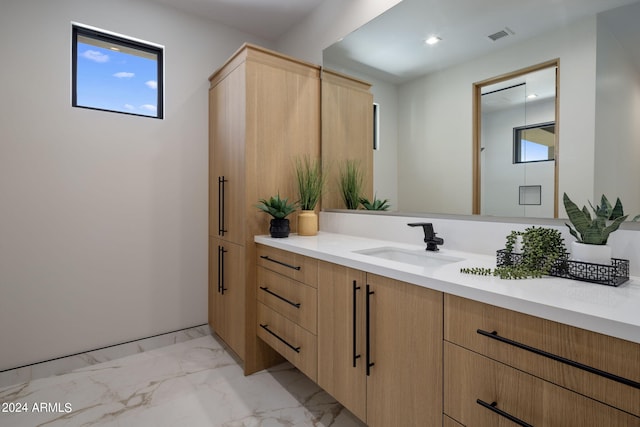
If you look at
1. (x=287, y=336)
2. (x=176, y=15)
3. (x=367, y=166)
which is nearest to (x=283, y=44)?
(x=176, y=15)

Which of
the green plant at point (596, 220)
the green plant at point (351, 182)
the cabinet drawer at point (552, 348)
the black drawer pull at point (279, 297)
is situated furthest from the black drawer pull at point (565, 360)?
the green plant at point (351, 182)

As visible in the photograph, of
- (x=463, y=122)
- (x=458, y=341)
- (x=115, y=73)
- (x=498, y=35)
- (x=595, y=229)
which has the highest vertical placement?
(x=115, y=73)

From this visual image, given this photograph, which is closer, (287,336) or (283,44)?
(287,336)

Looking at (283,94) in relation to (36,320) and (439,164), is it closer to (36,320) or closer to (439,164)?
(439,164)

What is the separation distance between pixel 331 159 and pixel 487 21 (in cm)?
122

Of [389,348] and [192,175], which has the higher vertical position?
[192,175]

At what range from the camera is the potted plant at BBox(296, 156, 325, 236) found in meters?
2.16

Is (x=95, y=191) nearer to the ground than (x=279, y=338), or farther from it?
farther from it

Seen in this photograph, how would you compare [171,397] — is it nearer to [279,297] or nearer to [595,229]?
[279,297]

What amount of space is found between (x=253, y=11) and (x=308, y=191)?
1597 mm

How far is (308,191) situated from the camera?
87.1 inches

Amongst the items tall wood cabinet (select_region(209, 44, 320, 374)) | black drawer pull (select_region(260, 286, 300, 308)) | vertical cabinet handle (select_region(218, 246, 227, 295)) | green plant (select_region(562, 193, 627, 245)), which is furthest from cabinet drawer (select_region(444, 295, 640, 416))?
vertical cabinet handle (select_region(218, 246, 227, 295))

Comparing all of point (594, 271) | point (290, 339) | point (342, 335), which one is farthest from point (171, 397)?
point (594, 271)

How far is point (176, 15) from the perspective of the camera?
8.41ft
